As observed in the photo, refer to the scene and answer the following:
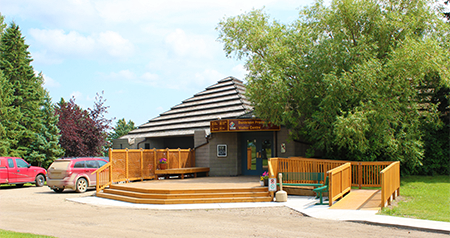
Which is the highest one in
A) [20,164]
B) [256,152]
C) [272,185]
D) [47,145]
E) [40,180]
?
[47,145]

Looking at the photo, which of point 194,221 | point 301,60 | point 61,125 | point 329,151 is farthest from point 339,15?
point 61,125

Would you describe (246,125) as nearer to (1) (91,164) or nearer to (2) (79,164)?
(1) (91,164)

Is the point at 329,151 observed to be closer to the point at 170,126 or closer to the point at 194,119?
the point at 194,119

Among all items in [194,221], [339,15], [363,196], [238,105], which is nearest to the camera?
[194,221]

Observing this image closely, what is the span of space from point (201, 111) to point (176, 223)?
18693 millimetres

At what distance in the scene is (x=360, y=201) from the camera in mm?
13102

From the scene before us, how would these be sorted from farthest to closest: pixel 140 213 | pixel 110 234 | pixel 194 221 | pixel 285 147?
pixel 285 147
pixel 140 213
pixel 194 221
pixel 110 234

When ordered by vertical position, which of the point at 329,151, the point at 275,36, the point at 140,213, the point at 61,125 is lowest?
the point at 140,213

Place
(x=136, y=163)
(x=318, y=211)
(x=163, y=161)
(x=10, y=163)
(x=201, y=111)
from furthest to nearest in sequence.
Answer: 1. (x=201, y=111)
2. (x=163, y=161)
3. (x=10, y=163)
4. (x=136, y=163)
5. (x=318, y=211)

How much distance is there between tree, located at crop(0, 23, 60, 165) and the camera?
2745 centimetres

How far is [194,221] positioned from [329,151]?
11168 mm

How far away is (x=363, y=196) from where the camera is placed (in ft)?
46.5

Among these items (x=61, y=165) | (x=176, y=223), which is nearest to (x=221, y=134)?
Result: (x=61, y=165)

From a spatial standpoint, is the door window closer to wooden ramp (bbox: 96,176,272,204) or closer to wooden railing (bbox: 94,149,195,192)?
wooden railing (bbox: 94,149,195,192)
